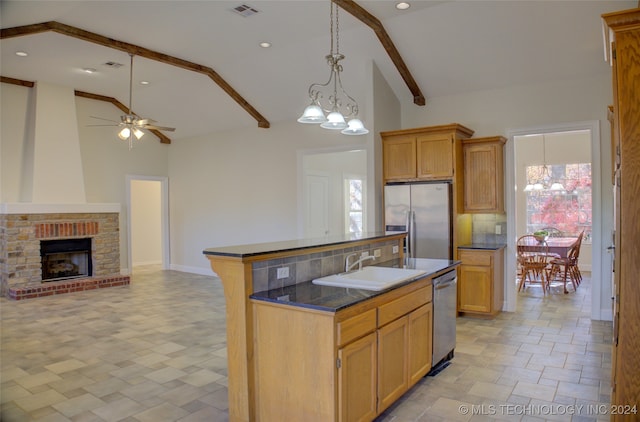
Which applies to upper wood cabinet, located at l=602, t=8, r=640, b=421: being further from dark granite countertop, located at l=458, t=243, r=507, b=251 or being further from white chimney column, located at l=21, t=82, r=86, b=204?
white chimney column, located at l=21, t=82, r=86, b=204

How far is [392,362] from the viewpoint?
274cm

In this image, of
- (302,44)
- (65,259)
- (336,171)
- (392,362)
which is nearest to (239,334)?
(392,362)

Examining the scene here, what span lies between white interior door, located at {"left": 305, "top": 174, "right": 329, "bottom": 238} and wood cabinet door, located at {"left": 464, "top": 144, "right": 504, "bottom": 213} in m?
2.90

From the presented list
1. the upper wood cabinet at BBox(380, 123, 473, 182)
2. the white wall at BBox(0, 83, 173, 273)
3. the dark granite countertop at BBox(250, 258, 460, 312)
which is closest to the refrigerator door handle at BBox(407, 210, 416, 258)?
the upper wood cabinet at BBox(380, 123, 473, 182)

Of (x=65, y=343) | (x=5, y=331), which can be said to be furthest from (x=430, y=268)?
(x=5, y=331)

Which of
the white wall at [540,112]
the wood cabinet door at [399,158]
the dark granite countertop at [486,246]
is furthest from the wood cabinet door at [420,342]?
the white wall at [540,112]

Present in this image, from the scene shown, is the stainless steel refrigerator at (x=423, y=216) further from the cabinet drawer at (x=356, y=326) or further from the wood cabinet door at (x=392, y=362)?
the cabinet drawer at (x=356, y=326)

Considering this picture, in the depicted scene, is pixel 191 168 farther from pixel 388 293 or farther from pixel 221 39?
pixel 388 293

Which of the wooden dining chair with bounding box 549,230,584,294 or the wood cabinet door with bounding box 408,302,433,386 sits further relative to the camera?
the wooden dining chair with bounding box 549,230,584,294

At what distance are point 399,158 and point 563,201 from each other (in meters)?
5.26

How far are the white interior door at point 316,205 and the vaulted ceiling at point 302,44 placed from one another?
1309mm

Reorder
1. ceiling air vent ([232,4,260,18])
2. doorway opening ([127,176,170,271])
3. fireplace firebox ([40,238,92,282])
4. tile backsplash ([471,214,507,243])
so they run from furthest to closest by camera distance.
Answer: doorway opening ([127,176,170,271])
fireplace firebox ([40,238,92,282])
tile backsplash ([471,214,507,243])
ceiling air vent ([232,4,260,18])

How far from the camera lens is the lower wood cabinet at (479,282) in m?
5.09

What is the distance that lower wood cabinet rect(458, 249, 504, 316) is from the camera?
16.7 ft
